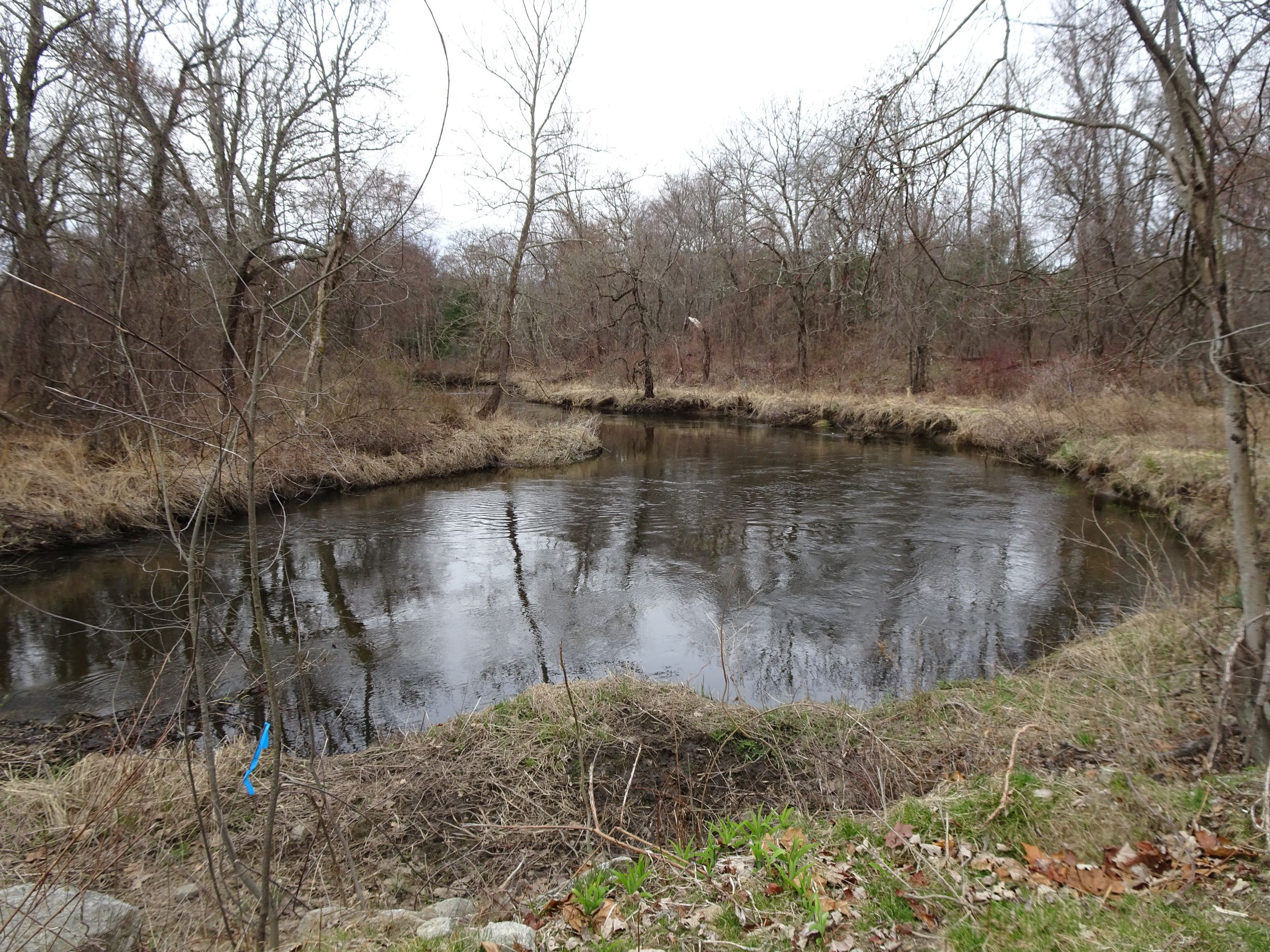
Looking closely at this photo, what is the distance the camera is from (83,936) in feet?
8.47

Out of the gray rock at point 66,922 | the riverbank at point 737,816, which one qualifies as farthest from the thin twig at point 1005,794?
the gray rock at point 66,922

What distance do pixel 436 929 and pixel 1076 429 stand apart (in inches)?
678

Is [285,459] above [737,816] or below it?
above

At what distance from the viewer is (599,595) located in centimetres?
905

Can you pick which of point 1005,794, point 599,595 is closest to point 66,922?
point 1005,794

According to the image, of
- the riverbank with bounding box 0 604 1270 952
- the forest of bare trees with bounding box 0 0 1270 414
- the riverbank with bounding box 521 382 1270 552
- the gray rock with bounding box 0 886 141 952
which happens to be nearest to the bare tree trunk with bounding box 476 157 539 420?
the forest of bare trees with bounding box 0 0 1270 414

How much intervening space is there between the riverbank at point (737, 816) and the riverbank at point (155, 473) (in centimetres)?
285

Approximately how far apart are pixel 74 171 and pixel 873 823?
14.7 meters

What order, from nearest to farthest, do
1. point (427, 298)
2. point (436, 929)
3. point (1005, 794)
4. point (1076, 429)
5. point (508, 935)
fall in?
point (508, 935) < point (436, 929) < point (1005, 794) < point (1076, 429) < point (427, 298)

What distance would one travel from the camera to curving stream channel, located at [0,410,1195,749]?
6484mm

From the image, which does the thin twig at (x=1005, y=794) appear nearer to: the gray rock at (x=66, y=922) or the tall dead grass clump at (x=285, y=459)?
the tall dead grass clump at (x=285, y=459)

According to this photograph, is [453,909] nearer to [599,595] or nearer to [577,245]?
[599,595]

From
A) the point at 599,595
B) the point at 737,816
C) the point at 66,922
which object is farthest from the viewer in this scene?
the point at 599,595

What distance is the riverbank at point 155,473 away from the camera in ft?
32.3
